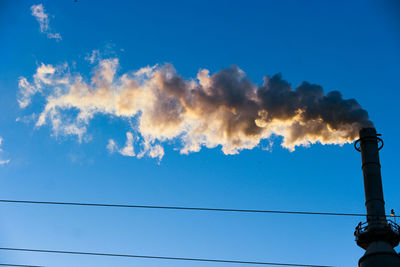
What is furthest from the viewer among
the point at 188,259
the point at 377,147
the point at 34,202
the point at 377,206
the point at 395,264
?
the point at 377,147

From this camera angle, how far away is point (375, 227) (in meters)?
23.8

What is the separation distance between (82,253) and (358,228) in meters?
14.9

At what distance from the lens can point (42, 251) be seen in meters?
19.0

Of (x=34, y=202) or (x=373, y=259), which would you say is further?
(x=373, y=259)

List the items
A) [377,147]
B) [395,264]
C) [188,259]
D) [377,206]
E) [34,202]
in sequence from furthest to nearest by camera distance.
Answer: [377,147]
[377,206]
[395,264]
[34,202]
[188,259]

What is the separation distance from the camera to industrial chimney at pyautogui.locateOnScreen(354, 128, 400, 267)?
75.1ft

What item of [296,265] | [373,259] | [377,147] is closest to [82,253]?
[296,265]

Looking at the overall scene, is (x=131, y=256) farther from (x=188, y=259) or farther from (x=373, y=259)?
(x=373, y=259)

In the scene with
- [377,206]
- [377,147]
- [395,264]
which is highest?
[377,147]

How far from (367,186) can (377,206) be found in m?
1.33

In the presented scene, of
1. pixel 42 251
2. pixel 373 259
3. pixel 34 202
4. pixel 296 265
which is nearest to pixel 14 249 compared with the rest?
pixel 42 251

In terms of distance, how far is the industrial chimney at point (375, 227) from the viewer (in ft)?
75.1

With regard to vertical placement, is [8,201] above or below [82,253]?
above

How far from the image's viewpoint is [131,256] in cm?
1953
